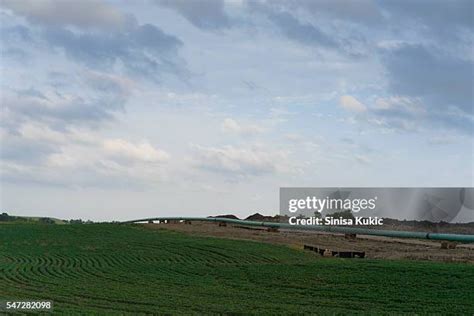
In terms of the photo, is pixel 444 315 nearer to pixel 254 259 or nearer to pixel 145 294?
pixel 145 294

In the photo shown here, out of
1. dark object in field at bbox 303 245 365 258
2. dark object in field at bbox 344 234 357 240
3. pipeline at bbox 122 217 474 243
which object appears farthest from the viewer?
dark object in field at bbox 344 234 357 240

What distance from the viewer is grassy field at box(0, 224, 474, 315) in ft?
75.3

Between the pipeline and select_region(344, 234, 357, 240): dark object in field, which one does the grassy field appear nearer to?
select_region(344, 234, 357, 240): dark object in field

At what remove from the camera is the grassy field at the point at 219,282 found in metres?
22.9

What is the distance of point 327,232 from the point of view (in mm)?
63344

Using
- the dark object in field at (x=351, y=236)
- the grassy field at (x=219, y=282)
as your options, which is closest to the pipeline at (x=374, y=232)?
the dark object in field at (x=351, y=236)

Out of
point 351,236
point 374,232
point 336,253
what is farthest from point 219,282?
point 374,232

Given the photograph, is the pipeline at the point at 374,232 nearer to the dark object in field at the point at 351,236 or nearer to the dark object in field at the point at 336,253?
the dark object in field at the point at 351,236

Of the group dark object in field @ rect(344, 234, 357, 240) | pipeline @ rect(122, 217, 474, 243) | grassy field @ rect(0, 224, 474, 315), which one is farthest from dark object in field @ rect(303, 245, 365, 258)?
pipeline @ rect(122, 217, 474, 243)

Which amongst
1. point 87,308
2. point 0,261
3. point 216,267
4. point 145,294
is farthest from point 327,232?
point 87,308

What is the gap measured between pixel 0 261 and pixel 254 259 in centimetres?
1583

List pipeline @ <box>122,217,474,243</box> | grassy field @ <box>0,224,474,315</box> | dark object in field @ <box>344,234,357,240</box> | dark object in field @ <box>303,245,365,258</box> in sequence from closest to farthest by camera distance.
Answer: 1. grassy field @ <box>0,224,474,315</box>
2. dark object in field @ <box>303,245,365,258</box>
3. pipeline @ <box>122,217,474,243</box>
4. dark object in field @ <box>344,234,357,240</box>

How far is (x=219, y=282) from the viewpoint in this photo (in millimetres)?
30203

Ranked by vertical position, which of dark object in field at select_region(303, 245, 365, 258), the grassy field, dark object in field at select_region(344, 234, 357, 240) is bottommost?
the grassy field
